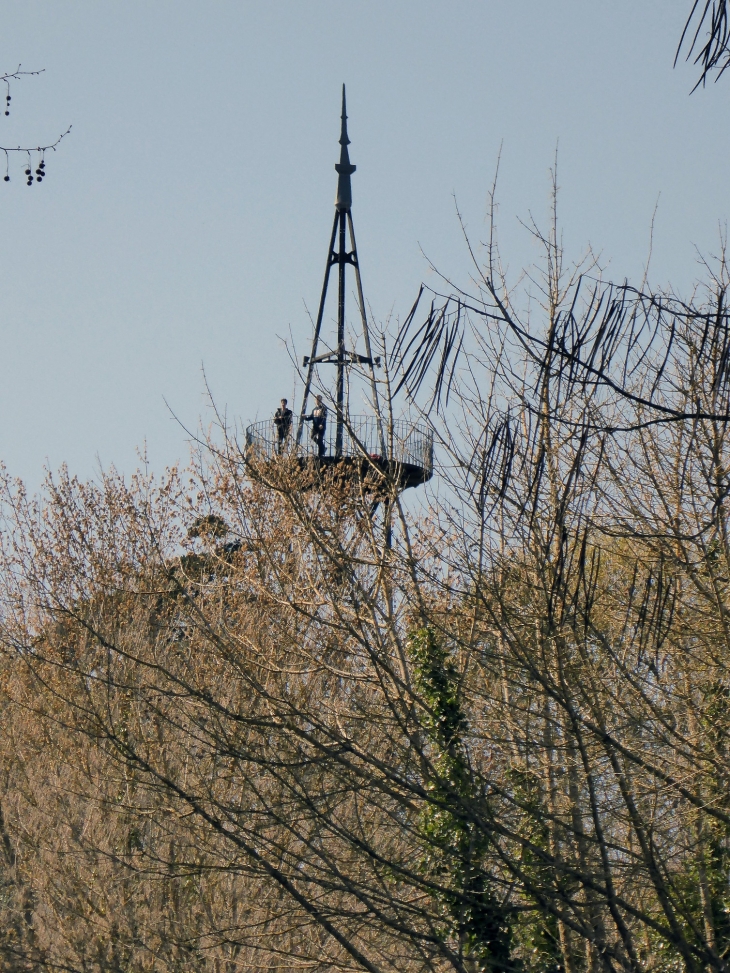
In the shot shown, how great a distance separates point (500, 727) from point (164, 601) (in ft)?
41.0

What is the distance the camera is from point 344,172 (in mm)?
24391

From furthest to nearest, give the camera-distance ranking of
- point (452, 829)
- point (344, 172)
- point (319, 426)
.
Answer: point (344, 172)
point (319, 426)
point (452, 829)

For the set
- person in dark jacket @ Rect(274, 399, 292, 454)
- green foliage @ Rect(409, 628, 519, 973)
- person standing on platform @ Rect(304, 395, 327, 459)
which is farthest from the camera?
person in dark jacket @ Rect(274, 399, 292, 454)

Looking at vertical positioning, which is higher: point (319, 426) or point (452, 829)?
point (319, 426)

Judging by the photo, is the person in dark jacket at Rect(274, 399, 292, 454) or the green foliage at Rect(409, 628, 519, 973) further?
the person in dark jacket at Rect(274, 399, 292, 454)

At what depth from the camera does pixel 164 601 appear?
2005 centimetres

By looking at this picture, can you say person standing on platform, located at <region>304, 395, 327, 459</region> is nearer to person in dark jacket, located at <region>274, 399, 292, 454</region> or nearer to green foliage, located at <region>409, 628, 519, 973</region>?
person in dark jacket, located at <region>274, 399, 292, 454</region>

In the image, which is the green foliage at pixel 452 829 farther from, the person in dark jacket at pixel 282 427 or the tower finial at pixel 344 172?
the tower finial at pixel 344 172

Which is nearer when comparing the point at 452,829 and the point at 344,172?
the point at 452,829

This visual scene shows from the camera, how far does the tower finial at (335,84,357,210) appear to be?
2391 centimetres

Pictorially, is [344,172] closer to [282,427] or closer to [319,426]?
[282,427]

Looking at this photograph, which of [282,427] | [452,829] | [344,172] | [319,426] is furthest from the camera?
[344,172]

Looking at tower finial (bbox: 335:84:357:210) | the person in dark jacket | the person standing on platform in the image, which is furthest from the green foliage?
tower finial (bbox: 335:84:357:210)

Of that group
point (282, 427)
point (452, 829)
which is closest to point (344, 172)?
point (282, 427)
